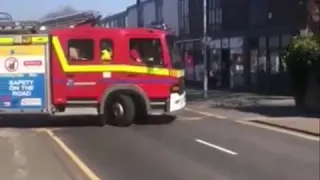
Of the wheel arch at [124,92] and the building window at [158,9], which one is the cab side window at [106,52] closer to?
the wheel arch at [124,92]

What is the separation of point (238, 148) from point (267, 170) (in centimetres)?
338

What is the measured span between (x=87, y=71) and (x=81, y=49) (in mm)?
604

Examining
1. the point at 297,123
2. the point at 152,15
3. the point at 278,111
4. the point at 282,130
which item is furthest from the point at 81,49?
the point at 152,15

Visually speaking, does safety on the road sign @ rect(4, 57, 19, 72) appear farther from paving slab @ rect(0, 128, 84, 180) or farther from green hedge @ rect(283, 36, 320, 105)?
green hedge @ rect(283, 36, 320, 105)

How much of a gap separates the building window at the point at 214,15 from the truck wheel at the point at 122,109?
25858mm

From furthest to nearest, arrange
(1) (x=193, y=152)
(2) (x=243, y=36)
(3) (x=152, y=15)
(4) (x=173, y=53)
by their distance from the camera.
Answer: (3) (x=152, y=15), (2) (x=243, y=36), (4) (x=173, y=53), (1) (x=193, y=152)

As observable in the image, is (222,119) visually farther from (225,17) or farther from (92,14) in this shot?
(225,17)

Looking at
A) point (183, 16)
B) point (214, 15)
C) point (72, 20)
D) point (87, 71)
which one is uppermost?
point (183, 16)

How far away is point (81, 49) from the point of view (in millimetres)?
20156

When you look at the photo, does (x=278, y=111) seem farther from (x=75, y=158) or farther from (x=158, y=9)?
(x=158, y=9)

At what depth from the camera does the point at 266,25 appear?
3762 cm

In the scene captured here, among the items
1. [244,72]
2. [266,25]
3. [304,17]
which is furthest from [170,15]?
[304,17]

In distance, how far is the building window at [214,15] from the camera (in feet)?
151

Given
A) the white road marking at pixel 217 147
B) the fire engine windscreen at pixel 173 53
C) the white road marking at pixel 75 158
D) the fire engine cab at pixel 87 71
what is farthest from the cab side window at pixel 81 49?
the white road marking at pixel 217 147
